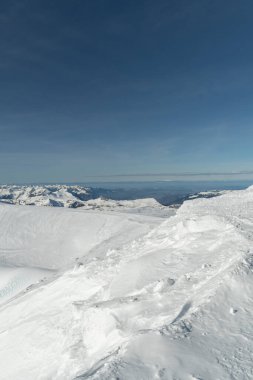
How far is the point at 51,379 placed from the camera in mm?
11648

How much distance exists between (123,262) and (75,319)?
14.9 feet

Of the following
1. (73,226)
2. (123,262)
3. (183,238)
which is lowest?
(73,226)

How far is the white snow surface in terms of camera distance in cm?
906

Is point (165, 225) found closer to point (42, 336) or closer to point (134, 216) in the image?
point (42, 336)

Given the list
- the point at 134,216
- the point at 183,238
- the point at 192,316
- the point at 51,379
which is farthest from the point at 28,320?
the point at 134,216

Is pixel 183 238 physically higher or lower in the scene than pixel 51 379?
higher

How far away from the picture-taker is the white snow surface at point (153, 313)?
9.06 meters

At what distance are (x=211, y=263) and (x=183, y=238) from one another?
4.29m

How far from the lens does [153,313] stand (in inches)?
483

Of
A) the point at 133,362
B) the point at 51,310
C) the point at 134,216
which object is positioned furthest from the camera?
the point at 134,216

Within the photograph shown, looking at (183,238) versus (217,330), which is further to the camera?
(183,238)

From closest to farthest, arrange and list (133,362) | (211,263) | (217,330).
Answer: (133,362) < (217,330) < (211,263)

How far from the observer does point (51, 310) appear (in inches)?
725

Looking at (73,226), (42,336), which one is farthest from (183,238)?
(73,226)
